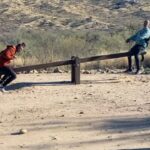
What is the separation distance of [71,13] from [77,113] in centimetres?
5753

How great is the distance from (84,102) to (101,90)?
176cm

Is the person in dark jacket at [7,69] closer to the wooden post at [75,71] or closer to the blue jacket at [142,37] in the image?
the wooden post at [75,71]

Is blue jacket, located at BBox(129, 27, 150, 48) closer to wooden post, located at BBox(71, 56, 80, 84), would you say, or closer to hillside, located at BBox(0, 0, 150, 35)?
wooden post, located at BBox(71, 56, 80, 84)

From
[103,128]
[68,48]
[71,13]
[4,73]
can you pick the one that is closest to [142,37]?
[4,73]

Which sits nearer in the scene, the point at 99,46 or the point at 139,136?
the point at 139,136

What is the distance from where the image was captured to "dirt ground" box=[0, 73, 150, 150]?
33.4 feet

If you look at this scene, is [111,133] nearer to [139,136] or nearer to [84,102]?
[139,136]

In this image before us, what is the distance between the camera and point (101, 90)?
619 inches

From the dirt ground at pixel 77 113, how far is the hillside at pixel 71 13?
38038mm

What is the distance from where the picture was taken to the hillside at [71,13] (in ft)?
190

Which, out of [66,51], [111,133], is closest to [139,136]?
[111,133]

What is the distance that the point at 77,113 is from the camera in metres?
12.6

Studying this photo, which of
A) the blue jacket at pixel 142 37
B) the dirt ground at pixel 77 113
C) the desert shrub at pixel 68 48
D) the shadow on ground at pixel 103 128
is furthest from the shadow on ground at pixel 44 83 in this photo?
the shadow on ground at pixel 103 128

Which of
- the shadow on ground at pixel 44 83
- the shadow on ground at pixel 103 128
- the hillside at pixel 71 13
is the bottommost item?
the hillside at pixel 71 13
